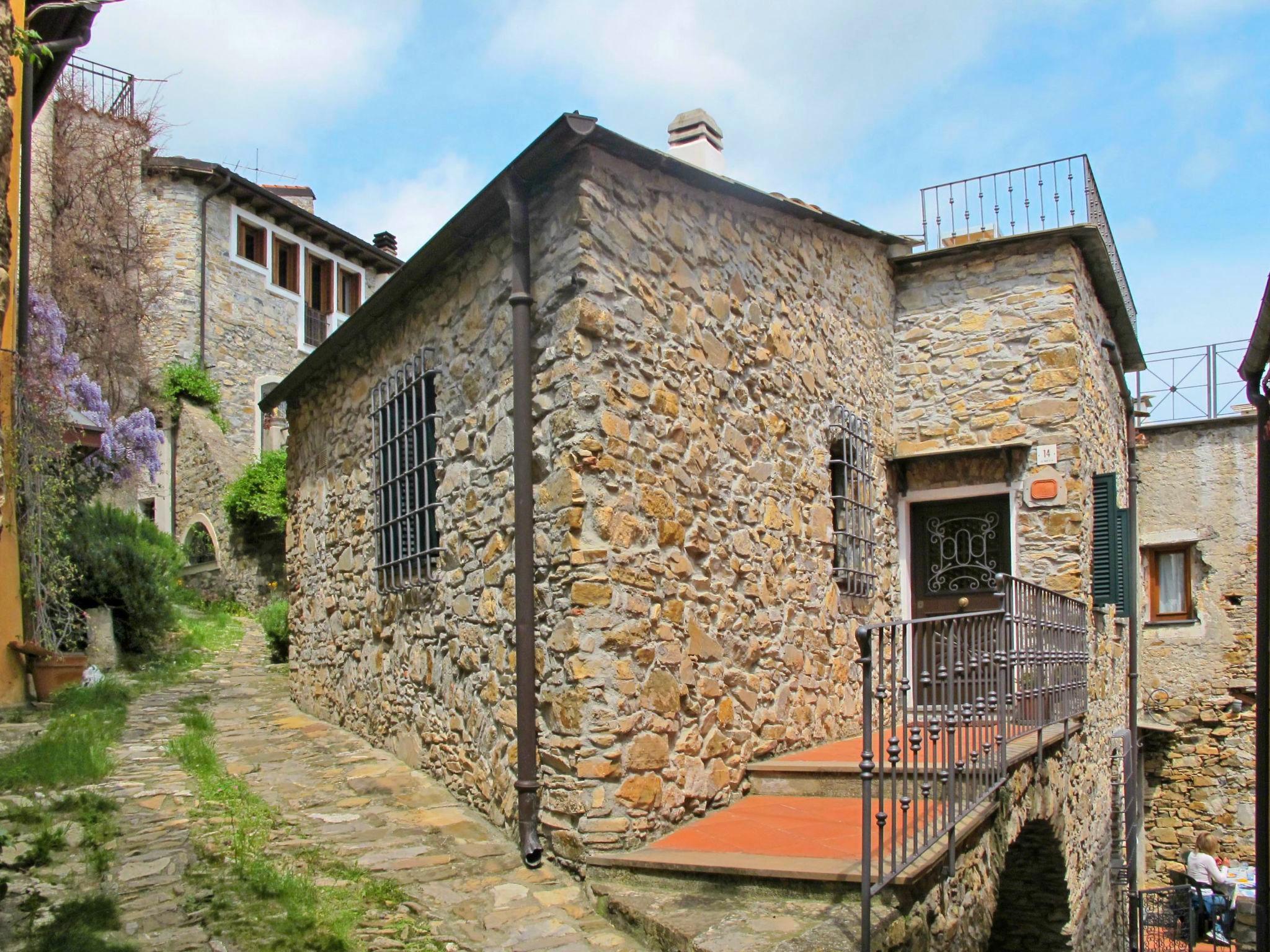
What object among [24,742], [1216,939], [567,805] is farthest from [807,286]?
[1216,939]

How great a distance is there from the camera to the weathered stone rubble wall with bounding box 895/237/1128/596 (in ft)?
27.8

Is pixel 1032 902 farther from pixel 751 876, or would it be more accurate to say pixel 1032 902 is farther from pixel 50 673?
pixel 50 673

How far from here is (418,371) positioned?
22.1 ft

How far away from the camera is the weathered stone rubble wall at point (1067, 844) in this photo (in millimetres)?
4562

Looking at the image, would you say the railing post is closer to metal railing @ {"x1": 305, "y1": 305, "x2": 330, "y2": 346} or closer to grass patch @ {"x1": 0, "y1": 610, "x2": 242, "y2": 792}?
grass patch @ {"x1": 0, "y1": 610, "x2": 242, "y2": 792}

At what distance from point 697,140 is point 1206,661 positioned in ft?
34.7

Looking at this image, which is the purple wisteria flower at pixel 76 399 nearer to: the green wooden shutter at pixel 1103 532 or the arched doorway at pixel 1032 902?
the arched doorway at pixel 1032 902

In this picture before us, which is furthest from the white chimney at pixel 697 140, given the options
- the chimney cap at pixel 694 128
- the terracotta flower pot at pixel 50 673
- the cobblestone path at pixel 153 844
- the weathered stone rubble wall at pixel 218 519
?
the weathered stone rubble wall at pixel 218 519

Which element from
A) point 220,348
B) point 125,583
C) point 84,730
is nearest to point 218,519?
point 220,348

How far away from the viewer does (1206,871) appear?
12539 millimetres

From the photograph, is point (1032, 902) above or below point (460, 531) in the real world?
below

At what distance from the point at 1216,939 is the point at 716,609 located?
375 inches

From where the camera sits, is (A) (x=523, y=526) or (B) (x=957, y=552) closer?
(A) (x=523, y=526)

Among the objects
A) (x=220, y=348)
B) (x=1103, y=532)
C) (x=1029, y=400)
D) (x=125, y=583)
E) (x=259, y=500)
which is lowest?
(x=125, y=583)
